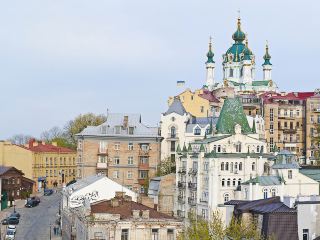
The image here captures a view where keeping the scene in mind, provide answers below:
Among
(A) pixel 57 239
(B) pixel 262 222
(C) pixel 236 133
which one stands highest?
(C) pixel 236 133

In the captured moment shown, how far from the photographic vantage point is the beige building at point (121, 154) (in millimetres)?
108875

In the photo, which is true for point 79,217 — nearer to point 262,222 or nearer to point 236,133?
point 262,222

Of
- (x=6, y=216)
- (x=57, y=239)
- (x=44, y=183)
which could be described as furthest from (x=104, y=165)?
(x=44, y=183)

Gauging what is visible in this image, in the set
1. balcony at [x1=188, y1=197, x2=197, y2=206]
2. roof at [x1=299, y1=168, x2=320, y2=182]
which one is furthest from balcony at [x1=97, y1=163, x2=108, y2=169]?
roof at [x1=299, y1=168, x2=320, y2=182]

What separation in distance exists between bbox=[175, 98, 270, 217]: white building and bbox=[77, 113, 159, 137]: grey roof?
68.1 ft

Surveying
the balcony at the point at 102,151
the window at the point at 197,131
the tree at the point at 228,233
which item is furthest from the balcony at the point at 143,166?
the tree at the point at 228,233

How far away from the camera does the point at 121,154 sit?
109m

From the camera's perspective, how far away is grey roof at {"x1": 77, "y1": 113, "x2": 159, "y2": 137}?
4321 inches

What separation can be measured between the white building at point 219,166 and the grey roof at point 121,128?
68.1 ft

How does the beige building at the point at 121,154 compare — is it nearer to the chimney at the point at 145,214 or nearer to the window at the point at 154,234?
the window at the point at 154,234

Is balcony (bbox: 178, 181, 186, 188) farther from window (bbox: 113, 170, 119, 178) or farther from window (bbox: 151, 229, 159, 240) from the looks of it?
window (bbox: 151, 229, 159, 240)

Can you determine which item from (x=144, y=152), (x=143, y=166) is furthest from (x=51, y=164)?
(x=143, y=166)

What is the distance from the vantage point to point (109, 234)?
60.2 m

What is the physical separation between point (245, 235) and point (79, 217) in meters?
20.5
